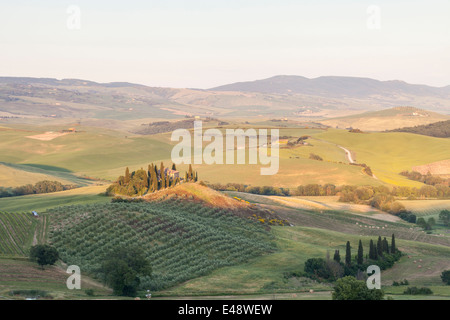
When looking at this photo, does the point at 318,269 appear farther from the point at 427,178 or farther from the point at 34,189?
the point at 427,178

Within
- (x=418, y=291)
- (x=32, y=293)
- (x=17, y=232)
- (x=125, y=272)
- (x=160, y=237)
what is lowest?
(x=418, y=291)

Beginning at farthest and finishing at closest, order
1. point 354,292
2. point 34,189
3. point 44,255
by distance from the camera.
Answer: point 34,189 → point 44,255 → point 354,292

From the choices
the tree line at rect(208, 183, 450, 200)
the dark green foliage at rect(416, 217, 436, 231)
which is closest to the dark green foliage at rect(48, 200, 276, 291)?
the dark green foliage at rect(416, 217, 436, 231)

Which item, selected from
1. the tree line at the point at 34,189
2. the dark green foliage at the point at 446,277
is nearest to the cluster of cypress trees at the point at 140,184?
the tree line at the point at 34,189

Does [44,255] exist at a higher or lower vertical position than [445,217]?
higher

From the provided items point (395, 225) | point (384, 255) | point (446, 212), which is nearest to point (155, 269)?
point (384, 255)

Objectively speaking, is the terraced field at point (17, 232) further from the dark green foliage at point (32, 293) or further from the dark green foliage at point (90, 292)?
the dark green foliage at point (32, 293)

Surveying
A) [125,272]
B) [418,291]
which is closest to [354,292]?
[418,291]
